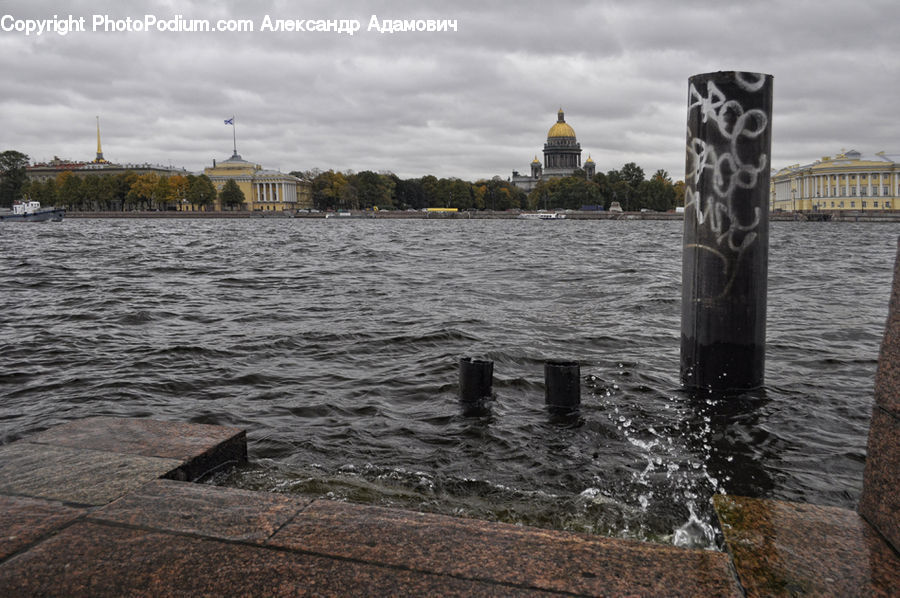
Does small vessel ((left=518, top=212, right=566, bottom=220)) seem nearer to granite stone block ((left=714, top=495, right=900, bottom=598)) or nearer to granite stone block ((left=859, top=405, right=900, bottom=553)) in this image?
granite stone block ((left=714, top=495, right=900, bottom=598))

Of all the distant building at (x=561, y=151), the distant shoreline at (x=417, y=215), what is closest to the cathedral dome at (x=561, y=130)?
the distant building at (x=561, y=151)

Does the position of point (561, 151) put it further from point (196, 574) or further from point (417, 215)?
point (196, 574)

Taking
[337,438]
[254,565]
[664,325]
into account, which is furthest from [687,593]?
[664,325]

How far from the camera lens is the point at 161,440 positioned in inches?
155

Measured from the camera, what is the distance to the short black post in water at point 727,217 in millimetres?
5586

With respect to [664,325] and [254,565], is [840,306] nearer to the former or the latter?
[664,325]

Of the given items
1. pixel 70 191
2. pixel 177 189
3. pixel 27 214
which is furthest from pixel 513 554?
pixel 70 191

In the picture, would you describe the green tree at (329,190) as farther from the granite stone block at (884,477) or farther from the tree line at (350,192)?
the granite stone block at (884,477)

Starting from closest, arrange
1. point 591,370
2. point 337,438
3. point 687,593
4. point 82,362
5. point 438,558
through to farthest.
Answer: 1. point 687,593
2. point 438,558
3. point 337,438
4. point 591,370
5. point 82,362

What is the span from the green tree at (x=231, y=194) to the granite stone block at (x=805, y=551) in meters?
136

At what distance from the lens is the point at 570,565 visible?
2.43 m

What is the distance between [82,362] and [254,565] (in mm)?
7259

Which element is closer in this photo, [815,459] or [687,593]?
[687,593]

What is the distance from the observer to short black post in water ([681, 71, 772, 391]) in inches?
220
